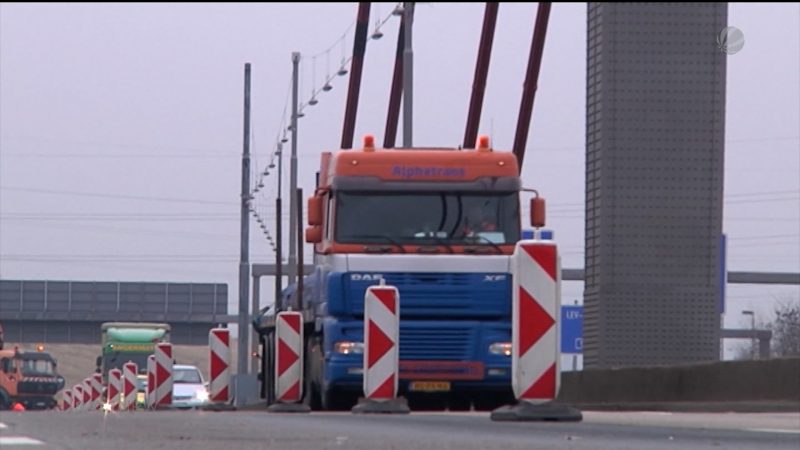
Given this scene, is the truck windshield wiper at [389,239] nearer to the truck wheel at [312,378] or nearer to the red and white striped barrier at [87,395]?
the truck wheel at [312,378]

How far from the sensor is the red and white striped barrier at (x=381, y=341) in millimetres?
17766

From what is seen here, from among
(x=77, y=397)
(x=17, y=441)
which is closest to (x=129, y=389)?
(x=77, y=397)

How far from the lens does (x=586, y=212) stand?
114 feet

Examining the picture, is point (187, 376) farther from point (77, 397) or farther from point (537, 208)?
point (537, 208)

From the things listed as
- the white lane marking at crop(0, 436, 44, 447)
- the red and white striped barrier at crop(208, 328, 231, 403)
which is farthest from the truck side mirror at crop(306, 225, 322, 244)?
the white lane marking at crop(0, 436, 44, 447)

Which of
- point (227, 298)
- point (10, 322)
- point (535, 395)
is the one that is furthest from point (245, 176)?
point (535, 395)

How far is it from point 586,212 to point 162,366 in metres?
9.10

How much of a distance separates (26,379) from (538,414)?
38.7m

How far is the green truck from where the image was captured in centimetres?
5394

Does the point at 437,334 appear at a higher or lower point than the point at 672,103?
lower

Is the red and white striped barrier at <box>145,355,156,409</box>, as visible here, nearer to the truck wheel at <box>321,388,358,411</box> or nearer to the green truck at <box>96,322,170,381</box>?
the truck wheel at <box>321,388,358,411</box>

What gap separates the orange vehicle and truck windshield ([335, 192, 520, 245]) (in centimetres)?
3127

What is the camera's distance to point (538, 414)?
14.6 metres

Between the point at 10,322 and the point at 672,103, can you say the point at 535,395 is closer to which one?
the point at 672,103
